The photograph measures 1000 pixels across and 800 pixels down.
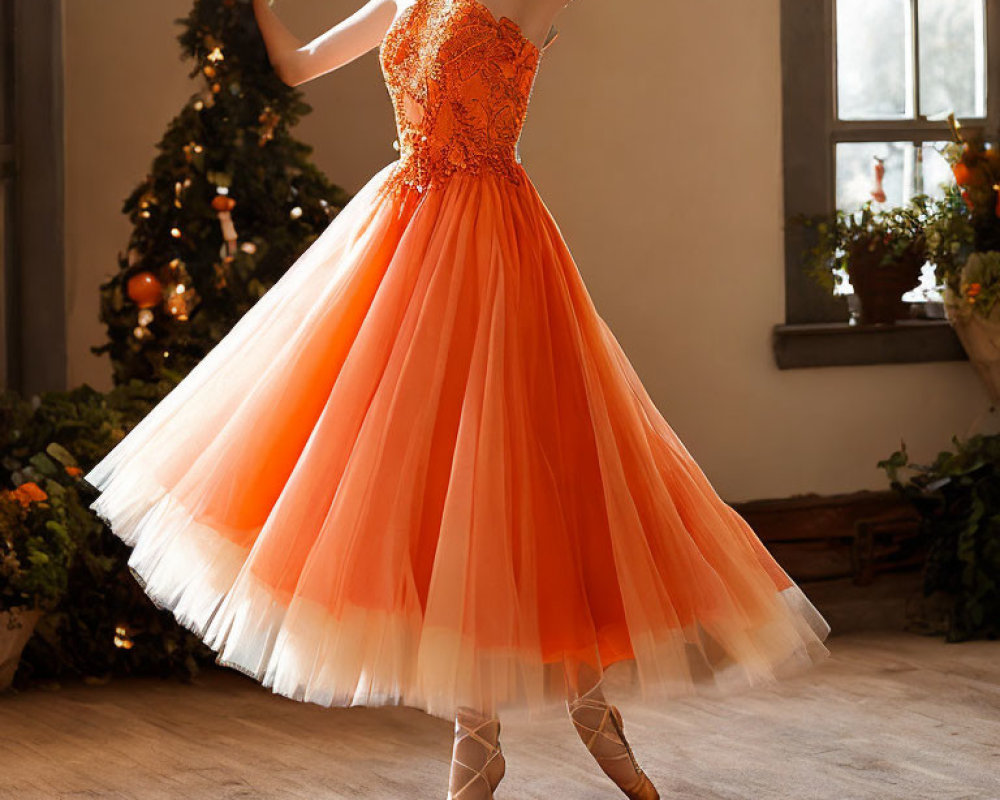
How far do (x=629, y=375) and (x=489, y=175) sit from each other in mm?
399

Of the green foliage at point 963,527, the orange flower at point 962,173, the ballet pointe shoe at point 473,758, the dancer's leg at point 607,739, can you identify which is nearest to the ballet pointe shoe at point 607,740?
the dancer's leg at point 607,739

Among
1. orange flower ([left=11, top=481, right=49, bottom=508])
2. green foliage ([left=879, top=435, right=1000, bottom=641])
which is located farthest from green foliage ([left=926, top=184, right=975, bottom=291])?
orange flower ([left=11, top=481, right=49, bottom=508])

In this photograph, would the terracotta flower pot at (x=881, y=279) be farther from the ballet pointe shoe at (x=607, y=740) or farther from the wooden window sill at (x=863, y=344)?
the ballet pointe shoe at (x=607, y=740)

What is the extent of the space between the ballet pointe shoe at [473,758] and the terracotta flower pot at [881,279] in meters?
2.48

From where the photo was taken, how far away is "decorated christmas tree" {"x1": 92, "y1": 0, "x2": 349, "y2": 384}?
10.6 feet

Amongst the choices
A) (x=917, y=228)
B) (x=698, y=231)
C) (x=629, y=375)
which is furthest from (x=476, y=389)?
(x=917, y=228)

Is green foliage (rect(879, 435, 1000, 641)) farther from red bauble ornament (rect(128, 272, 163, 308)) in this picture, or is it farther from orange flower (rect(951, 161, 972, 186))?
red bauble ornament (rect(128, 272, 163, 308))

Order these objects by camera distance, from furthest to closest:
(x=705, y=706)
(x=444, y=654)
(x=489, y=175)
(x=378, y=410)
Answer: (x=705, y=706)
(x=489, y=175)
(x=378, y=410)
(x=444, y=654)

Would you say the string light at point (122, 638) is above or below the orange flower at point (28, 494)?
below

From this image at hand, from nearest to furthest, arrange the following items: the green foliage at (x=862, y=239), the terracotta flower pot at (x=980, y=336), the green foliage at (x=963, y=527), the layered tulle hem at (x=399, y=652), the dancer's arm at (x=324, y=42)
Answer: the layered tulle hem at (x=399, y=652), the dancer's arm at (x=324, y=42), the green foliage at (x=963, y=527), the terracotta flower pot at (x=980, y=336), the green foliage at (x=862, y=239)

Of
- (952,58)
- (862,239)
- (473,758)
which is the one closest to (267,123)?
(473,758)

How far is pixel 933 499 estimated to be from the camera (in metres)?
4.00

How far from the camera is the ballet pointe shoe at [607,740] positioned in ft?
7.52

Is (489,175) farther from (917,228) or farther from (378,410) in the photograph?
(917,228)
